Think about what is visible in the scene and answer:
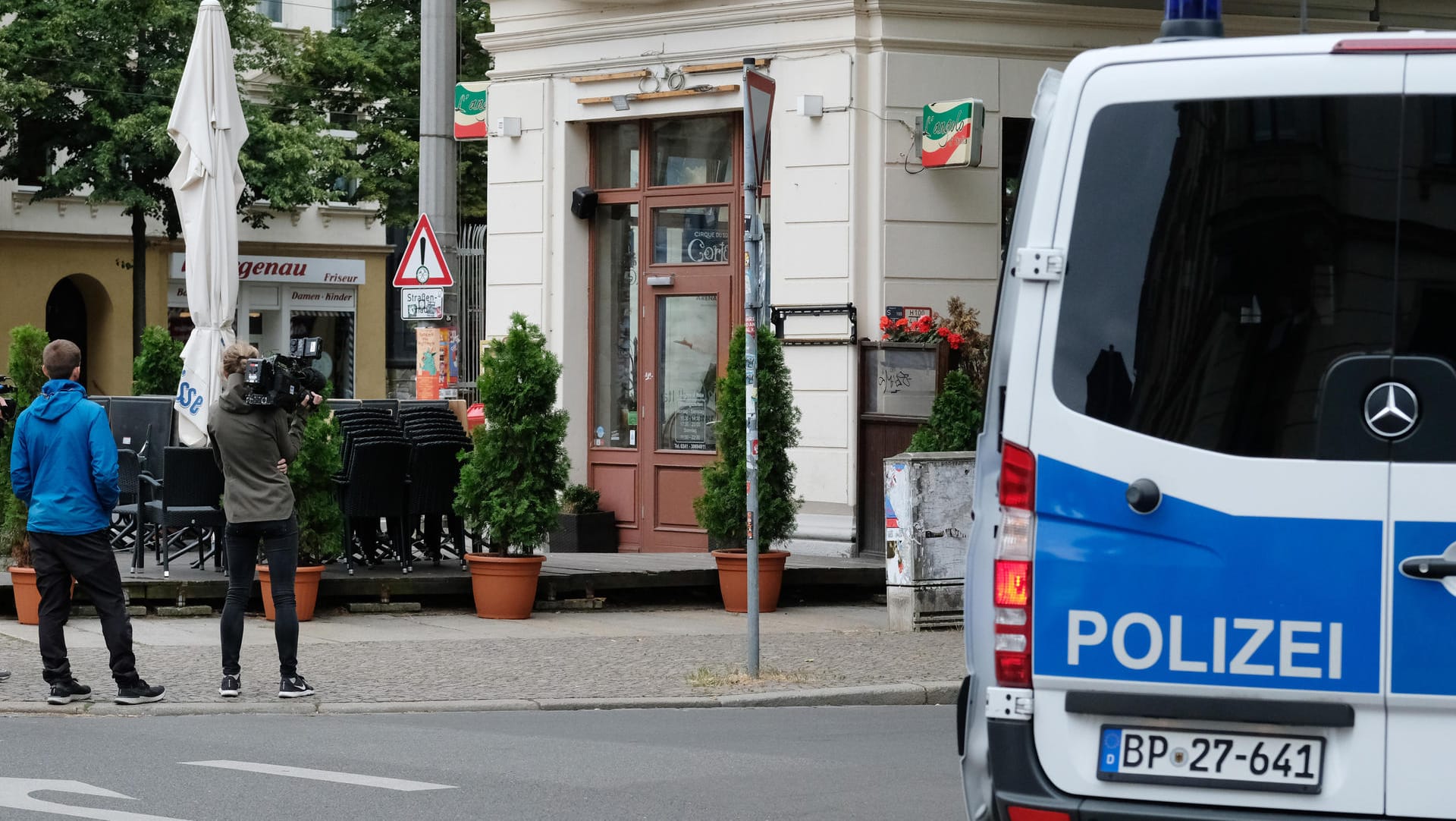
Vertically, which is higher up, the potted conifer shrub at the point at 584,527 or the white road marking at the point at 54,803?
the potted conifer shrub at the point at 584,527

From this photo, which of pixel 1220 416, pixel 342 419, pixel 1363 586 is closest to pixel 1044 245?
pixel 1220 416

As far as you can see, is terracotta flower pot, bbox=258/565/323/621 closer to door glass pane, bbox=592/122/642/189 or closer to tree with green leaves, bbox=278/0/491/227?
door glass pane, bbox=592/122/642/189

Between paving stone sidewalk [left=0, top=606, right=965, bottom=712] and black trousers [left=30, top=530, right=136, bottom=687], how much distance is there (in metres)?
0.32

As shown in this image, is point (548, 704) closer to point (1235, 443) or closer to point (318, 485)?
point (318, 485)

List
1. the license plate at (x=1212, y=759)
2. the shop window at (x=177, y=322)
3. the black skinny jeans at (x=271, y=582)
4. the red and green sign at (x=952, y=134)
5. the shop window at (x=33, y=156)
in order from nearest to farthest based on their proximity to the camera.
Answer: the license plate at (x=1212, y=759)
the black skinny jeans at (x=271, y=582)
the red and green sign at (x=952, y=134)
the shop window at (x=33, y=156)
the shop window at (x=177, y=322)

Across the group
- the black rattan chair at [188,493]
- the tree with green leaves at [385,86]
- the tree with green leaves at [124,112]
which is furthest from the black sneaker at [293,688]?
the tree with green leaves at [124,112]

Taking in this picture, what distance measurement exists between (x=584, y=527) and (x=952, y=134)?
4.92 meters

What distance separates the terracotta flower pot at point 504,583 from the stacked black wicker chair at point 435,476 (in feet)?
1.79

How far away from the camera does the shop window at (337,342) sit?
138 ft

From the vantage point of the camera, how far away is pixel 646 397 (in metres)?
17.8

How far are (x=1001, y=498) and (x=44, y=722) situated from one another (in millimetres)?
6306

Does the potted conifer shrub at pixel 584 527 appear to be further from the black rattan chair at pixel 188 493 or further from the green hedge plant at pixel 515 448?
the black rattan chair at pixel 188 493

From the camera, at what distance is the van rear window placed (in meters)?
4.20

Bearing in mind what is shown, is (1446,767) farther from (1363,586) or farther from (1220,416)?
(1220,416)
